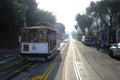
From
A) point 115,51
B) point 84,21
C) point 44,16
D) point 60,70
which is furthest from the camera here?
point 84,21

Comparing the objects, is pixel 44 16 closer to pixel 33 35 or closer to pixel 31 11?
pixel 31 11

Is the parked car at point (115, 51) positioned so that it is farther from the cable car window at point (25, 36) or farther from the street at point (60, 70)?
the cable car window at point (25, 36)

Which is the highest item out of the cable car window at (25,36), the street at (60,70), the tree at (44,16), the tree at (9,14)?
the tree at (44,16)

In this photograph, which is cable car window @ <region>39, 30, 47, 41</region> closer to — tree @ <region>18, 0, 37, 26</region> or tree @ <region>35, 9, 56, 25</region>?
tree @ <region>18, 0, 37, 26</region>

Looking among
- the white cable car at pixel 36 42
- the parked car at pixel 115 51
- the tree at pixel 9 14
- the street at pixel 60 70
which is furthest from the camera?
the tree at pixel 9 14

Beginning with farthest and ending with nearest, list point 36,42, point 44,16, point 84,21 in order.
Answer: point 84,21, point 44,16, point 36,42

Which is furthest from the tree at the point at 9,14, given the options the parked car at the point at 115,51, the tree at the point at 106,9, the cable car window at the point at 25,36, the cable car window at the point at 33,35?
the parked car at the point at 115,51

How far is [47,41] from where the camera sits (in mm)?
20438

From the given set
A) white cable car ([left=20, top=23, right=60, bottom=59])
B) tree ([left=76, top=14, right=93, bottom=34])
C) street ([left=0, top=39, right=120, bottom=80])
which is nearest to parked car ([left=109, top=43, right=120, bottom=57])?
street ([left=0, top=39, right=120, bottom=80])

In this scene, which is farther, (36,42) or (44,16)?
(44,16)

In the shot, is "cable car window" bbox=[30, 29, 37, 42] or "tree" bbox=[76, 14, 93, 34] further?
"tree" bbox=[76, 14, 93, 34]

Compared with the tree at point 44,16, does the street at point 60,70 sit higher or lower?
lower

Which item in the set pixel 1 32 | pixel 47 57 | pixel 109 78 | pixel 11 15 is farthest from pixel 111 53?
pixel 1 32

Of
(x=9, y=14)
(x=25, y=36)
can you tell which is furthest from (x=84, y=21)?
(x=25, y=36)
